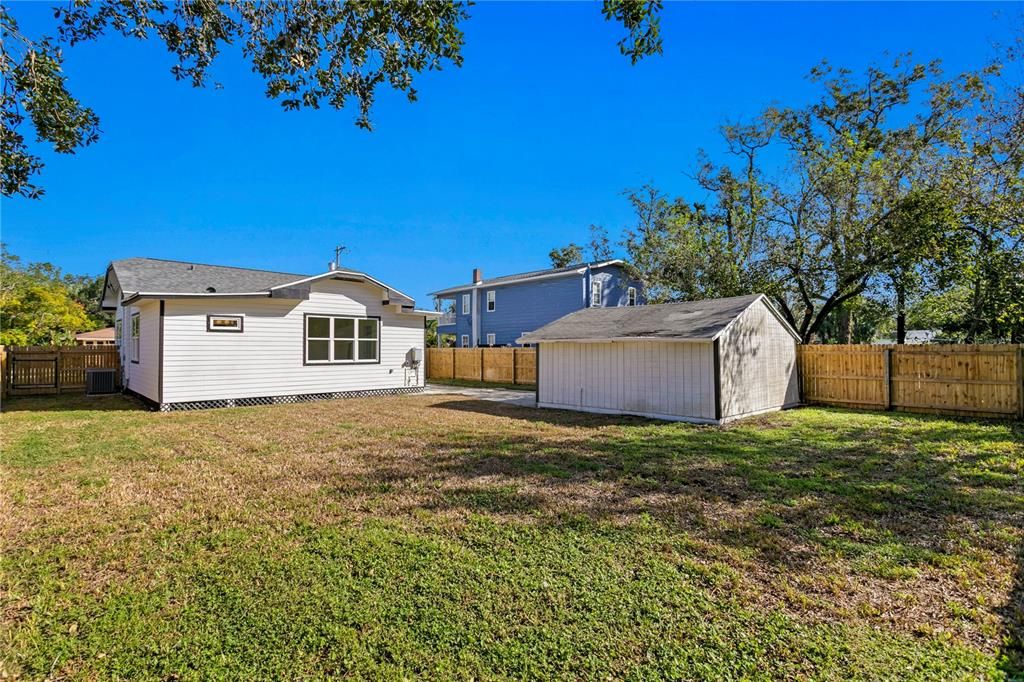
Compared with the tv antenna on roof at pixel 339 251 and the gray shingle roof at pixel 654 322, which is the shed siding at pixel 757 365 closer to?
the gray shingle roof at pixel 654 322

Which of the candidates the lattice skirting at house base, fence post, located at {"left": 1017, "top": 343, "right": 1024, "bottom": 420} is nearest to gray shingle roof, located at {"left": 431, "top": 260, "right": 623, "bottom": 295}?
the lattice skirting at house base

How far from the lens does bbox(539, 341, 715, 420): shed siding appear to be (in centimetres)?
1030

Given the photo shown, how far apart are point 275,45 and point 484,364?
1684cm

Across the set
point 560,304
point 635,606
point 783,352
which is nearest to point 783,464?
point 635,606

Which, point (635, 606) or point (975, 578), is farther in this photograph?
point (975, 578)

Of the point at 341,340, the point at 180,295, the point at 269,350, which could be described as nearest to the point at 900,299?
the point at 341,340

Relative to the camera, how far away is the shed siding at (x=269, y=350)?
1213cm

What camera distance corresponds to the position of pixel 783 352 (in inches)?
491

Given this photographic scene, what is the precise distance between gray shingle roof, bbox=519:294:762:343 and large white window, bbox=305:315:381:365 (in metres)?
5.26

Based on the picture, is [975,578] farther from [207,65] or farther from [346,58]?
[207,65]

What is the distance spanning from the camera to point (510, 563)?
3531 mm

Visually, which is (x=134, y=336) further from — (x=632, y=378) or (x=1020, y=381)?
(x=1020, y=381)

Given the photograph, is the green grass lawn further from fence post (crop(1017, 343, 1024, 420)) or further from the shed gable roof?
fence post (crop(1017, 343, 1024, 420))

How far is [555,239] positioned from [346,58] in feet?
117
